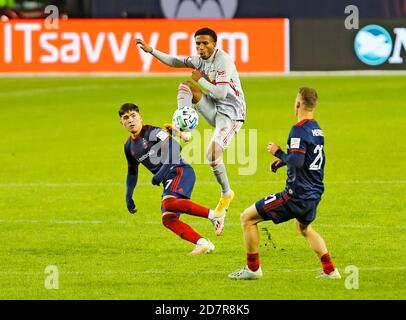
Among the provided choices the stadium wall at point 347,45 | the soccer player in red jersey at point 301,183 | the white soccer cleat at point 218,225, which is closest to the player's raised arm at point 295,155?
the soccer player in red jersey at point 301,183

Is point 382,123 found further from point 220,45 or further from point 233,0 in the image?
point 233,0

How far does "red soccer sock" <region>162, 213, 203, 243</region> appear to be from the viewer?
46.9ft

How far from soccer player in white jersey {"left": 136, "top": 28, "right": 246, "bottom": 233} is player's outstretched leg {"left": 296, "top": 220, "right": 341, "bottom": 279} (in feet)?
10.3

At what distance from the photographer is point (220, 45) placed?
123 feet

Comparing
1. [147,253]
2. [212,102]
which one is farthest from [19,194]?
[147,253]

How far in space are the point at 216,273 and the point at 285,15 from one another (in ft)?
111

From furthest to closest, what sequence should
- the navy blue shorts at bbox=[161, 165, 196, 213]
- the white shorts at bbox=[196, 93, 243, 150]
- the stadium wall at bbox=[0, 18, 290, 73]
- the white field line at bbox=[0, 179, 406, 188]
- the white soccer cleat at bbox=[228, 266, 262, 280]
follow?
the stadium wall at bbox=[0, 18, 290, 73]
the white field line at bbox=[0, 179, 406, 188]
the white shorts at bbox=[196, 93, 243, 150]
the navy blue shorts at bbox=[161, 165, 196, 213]
the white soccer cleat at bbox=[228, 266, 262, 280]

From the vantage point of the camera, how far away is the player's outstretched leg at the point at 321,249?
12.7m

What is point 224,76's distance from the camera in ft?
53.6

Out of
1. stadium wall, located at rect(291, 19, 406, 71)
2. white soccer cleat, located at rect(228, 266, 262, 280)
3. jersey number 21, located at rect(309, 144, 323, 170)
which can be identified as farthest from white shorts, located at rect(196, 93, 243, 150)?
stadium wall, located at rect(291, 19, 406, 71)

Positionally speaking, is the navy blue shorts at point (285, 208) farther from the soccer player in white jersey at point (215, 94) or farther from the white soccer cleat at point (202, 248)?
the soccer player in white jersey at point (215, 94)

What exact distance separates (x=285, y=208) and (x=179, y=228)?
6.76 ft

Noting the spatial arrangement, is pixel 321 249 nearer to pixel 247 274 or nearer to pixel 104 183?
pixel 247 274

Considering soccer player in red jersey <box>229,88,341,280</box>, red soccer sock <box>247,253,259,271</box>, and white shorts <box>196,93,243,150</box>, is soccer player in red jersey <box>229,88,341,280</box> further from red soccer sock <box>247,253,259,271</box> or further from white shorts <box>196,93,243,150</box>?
white shorts <box>196,93,243,150</box>
